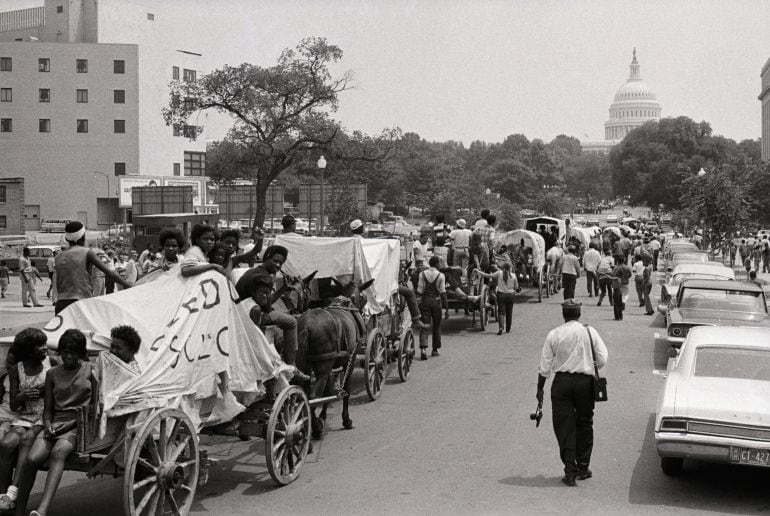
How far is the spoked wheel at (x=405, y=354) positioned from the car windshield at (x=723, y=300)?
18.5 ft

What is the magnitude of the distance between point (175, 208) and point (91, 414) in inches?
2024

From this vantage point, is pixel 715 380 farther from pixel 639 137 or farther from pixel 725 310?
pixel 639 137

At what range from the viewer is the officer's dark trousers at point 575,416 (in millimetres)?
8719

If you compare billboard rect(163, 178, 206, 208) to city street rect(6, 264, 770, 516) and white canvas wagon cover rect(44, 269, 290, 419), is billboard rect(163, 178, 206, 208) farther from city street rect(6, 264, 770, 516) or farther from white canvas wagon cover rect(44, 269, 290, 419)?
white canvas wagon cover rect(44, 269, 290, 419)

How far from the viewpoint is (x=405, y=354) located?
14.7 m

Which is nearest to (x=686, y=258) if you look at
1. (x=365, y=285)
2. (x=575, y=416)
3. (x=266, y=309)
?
(x=365, y=285)

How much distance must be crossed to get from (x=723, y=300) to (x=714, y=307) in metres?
0.35

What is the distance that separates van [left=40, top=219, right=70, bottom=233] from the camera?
69.0 metres

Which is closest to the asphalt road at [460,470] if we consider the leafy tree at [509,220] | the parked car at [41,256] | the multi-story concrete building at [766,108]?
the parked car at [41,256]

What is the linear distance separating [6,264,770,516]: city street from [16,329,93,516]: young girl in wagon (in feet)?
4.21

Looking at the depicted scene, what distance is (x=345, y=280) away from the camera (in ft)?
42.5

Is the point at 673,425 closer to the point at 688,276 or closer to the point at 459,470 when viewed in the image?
the point at 459,470

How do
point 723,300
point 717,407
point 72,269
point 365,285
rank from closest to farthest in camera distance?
1. point 717,407
2. point 72,269
3. point 365,285
4. point 723,300

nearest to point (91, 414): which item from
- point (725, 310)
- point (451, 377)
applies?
point (451, 377)
